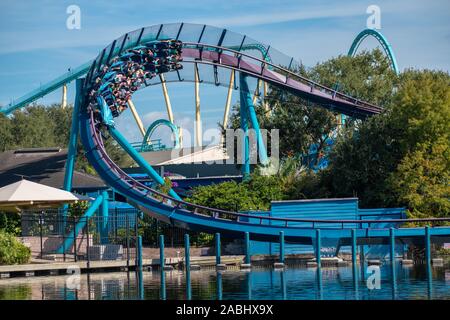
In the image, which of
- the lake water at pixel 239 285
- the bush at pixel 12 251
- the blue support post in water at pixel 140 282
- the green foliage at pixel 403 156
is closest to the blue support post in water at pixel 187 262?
the lake water at pixel 239 285

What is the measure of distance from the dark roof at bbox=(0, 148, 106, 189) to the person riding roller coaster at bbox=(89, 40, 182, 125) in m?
4.94

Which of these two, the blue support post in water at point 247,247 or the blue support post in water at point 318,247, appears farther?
the blue support post in water at point 247,247

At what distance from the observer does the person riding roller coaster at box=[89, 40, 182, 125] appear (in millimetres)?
39625

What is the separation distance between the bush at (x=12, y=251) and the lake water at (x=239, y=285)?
1.68 meters

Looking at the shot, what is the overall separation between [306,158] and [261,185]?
1160 cm

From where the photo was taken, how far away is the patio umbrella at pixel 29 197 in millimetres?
32219

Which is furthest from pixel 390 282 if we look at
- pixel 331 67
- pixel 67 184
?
pixel 331 67

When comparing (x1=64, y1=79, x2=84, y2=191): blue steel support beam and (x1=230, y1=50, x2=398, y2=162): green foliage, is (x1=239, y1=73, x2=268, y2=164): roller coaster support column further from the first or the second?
(x1=64, y1=79, x2=84, y2=191): blue steel support beam

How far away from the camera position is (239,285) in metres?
27.3

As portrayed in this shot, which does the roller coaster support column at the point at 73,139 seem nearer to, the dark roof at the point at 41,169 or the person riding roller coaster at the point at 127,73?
the person riding roller coaster at the point at 127,73

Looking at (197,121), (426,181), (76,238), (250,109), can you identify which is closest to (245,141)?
(250,109)

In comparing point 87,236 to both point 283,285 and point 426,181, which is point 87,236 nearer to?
point 283,285

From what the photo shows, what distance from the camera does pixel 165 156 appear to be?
73.4 metres

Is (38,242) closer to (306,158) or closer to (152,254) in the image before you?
(152,254)
